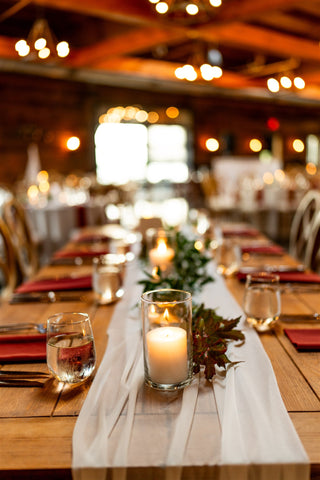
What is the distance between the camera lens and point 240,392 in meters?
0.87

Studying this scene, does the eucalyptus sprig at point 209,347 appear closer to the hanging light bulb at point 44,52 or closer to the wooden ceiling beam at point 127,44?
the hanging light bulb at point 44,52

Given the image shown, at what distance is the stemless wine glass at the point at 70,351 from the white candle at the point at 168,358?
129 millimetres

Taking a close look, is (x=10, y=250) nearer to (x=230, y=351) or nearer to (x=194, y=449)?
(x=230, y=351)

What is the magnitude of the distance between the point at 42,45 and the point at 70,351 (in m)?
2.69

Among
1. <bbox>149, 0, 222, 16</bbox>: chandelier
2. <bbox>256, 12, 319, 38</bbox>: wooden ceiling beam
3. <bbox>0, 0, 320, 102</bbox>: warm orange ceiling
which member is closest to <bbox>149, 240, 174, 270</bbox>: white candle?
<bbox>149, 0, 222, 16</bbox>: chandelier

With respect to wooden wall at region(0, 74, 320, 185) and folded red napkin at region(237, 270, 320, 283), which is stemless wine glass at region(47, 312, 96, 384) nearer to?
folded red napkin at region(237, 270, 320, 283)

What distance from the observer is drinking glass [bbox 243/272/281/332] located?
1206mm

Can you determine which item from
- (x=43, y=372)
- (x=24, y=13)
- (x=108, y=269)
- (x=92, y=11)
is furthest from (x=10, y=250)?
(x=24, y=13)

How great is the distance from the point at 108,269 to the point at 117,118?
317 inches

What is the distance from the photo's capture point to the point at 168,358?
0.88 m

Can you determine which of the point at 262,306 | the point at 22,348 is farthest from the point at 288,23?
the point at 22,348

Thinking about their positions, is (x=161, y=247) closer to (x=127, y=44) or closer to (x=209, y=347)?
(x=209, y=347)

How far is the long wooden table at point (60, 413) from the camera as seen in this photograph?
2.23 feet

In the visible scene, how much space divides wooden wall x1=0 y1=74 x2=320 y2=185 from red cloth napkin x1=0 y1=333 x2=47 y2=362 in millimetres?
7828
